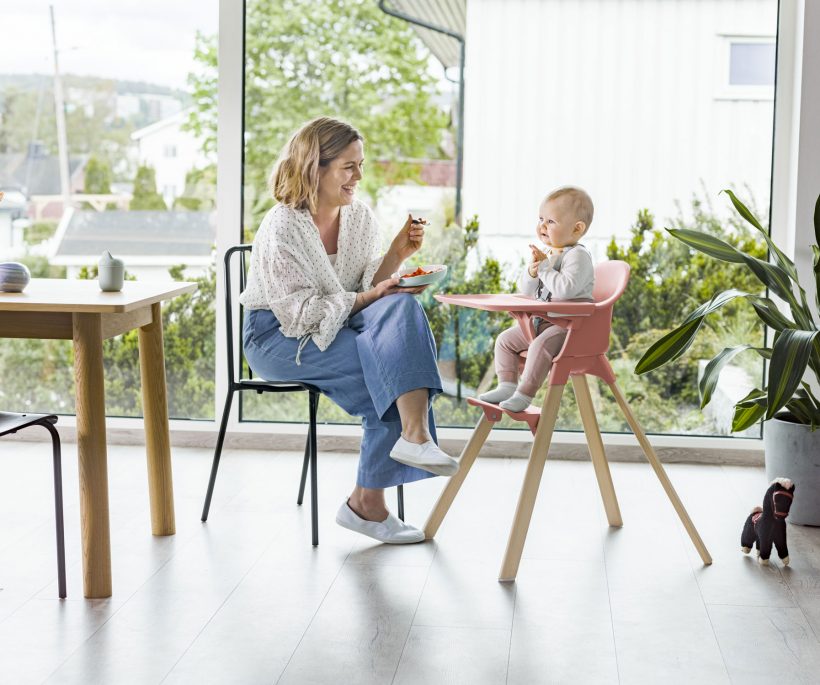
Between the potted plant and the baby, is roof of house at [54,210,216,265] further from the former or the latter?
the potted plant

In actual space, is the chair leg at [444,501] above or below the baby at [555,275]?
below

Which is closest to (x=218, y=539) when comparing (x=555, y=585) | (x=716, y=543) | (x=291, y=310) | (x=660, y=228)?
(x=291, y=310)

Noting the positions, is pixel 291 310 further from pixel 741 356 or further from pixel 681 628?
pixel 741 356

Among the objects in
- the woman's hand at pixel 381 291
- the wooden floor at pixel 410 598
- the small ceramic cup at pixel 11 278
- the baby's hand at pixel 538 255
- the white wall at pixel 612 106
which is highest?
the white wall at pixel 612 106

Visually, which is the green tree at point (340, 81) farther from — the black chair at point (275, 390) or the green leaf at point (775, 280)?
the green leaf at point (775, 280)

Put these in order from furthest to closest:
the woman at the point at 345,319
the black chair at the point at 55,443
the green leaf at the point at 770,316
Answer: the green leaf at the point at 770,316 → the woman at the point at 345,319 → the black chair at the point at 55,443

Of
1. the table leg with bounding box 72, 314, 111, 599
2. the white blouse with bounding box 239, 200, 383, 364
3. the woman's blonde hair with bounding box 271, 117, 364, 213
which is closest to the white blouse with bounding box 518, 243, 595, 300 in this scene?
the white blouse with bounding box 239, 200, 383, 364

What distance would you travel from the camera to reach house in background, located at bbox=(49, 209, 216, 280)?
4133 millimetres

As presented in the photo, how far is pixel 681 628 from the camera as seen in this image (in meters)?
2.37

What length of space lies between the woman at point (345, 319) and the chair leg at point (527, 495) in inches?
9.5

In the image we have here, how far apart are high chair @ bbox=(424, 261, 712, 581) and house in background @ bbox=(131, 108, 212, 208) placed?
165 centimetres

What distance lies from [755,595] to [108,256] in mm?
1870

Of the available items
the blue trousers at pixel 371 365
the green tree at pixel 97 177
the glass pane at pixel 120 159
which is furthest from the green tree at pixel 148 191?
the blue trousers at pixel 371 365

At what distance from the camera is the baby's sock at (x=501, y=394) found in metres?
2.86
